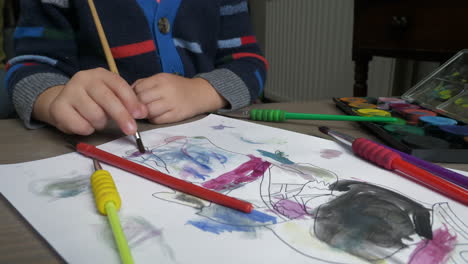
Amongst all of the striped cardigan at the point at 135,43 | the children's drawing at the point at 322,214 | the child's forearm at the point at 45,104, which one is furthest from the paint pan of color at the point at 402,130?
the child's forearm at the point at 45,104

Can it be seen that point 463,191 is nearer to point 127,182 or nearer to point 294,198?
point 294,198

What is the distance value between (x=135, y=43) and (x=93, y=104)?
23cm

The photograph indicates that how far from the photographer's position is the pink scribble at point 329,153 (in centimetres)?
29

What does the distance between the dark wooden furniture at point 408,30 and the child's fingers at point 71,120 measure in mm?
659

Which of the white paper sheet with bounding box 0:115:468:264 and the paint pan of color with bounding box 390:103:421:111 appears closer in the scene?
the white paper sheet with bounding box 0:115:468:264

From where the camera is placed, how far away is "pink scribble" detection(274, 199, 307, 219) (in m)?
0.20

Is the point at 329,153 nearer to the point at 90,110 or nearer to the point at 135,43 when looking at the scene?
the point at 90,110

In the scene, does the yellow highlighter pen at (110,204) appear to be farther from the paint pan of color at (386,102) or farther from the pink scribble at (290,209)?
the paint pan of color at (386,102)

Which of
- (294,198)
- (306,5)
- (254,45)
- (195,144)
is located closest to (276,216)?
(294,198)

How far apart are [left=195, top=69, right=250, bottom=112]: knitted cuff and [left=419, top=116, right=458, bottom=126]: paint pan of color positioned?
222 millimetres

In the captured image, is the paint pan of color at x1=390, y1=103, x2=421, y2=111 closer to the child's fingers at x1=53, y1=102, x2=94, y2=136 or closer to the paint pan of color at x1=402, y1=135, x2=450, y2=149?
the paint pan of color at x1=402, y1=135, x2=450, y2=149

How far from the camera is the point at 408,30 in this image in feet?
2.39

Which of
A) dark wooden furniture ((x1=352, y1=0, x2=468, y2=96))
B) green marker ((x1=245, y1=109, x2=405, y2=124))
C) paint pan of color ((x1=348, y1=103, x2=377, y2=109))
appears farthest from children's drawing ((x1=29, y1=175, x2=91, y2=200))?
dark wooden furniture ((x1=352, y1=0, x2=468, y2=96))

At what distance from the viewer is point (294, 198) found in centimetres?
22
